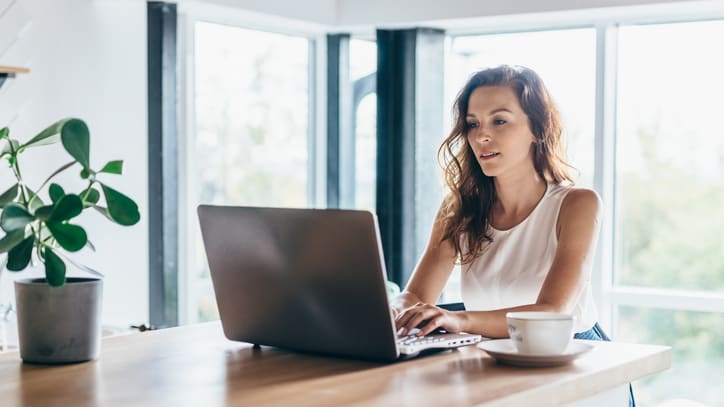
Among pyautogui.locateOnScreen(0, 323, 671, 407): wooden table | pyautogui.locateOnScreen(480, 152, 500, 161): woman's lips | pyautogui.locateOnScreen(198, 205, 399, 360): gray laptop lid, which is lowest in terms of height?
pyautogui.locateOnScreen(0, 323, 671, 407): wooden table

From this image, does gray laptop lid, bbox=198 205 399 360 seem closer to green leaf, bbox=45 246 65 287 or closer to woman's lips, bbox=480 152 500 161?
green leaf, bbox=45 246 65 287

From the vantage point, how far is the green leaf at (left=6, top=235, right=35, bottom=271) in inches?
61.2

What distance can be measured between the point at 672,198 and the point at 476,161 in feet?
5.93

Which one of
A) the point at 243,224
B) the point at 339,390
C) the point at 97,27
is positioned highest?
the point at 97,27

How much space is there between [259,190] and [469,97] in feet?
7.20

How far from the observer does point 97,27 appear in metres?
3.49

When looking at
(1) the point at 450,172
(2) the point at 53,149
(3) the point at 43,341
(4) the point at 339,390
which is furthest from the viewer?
(2) the point at 53,149

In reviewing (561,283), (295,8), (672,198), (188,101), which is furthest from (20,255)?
(672,198)

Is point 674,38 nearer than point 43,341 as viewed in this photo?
No

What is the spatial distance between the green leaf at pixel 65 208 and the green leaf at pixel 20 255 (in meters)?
0.08

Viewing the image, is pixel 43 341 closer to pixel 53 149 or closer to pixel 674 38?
pixel 53 149

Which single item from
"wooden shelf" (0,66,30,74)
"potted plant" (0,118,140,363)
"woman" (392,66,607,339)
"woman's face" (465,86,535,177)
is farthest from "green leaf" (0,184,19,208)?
"wooden shelf" (0,66,30,74)

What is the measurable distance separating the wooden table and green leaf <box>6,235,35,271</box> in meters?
0.17

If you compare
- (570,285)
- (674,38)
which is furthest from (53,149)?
(674,38)
